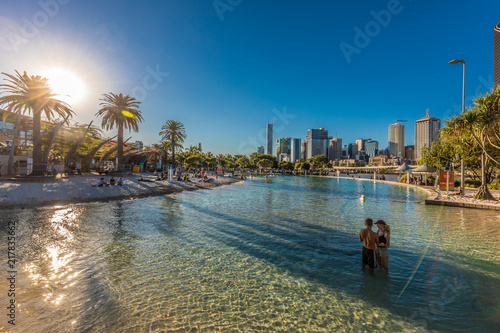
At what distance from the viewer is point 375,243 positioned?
670 centimetres

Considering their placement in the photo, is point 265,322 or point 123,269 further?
point 123,269

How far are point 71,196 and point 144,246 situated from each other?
14.0 m

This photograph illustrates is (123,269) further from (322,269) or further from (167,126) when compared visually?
(167,126)

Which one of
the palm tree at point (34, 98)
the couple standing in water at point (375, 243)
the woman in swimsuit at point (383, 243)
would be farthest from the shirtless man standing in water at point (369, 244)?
the palm tree at point (34, 98)

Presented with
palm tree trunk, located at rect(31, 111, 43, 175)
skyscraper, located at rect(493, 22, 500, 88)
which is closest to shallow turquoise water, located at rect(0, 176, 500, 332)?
palm tree trunk, located at rect(31, 111, 43, 175)

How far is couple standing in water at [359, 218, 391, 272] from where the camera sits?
6.09 m

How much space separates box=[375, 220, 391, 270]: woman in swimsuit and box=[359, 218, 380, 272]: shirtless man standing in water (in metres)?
0.15

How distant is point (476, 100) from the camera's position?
671 inches

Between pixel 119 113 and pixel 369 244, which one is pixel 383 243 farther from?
pixel 119 113

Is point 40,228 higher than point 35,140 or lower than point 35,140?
lower

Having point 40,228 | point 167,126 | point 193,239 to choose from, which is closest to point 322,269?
point 193,239

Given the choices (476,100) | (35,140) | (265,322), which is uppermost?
(476,100)

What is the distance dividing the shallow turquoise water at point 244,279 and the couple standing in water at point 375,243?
1.43 feet

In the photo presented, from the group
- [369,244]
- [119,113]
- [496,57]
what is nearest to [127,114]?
[119,113]
